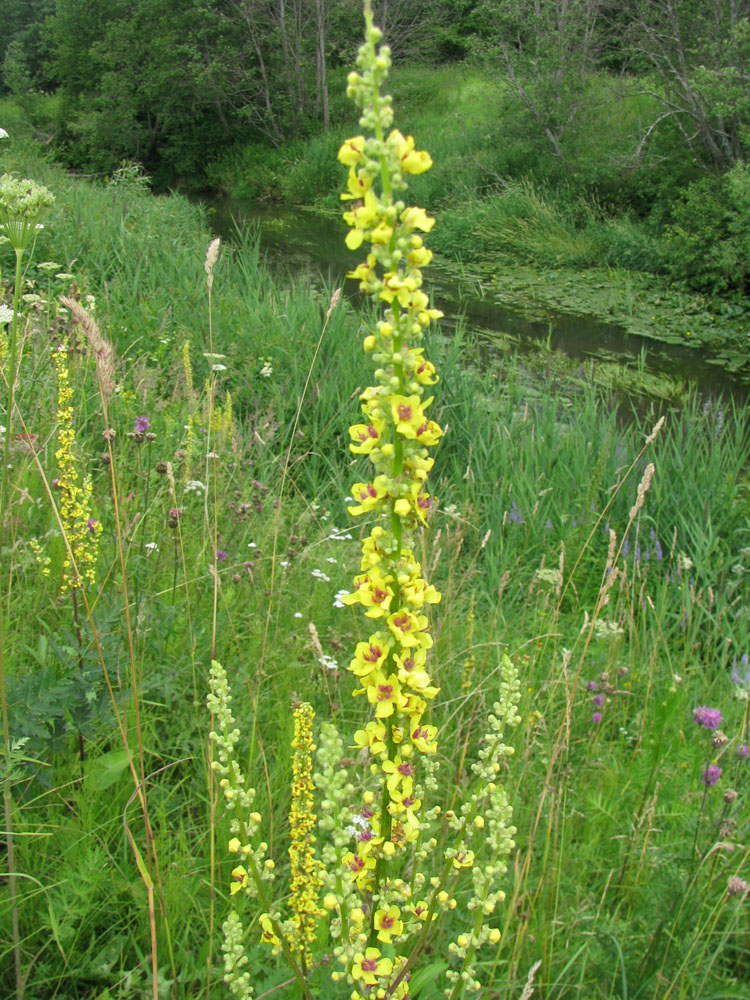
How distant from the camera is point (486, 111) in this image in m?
17.8

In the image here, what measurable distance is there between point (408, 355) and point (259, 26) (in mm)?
24453

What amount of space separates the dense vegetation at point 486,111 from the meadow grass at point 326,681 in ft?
24.8

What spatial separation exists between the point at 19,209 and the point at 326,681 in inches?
50.4

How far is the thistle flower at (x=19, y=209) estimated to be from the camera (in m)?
1.19

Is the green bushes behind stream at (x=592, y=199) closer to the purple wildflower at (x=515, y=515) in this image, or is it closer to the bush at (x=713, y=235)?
the bush at (x=713, y=235)

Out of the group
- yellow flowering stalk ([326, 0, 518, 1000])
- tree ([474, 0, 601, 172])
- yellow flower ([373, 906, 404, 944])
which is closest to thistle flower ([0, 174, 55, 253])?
yellow flowering stalk ([326, 0, 518, 1000])

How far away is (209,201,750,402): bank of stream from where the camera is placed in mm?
7754

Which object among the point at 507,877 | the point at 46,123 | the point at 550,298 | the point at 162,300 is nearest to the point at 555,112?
the point at 550,298

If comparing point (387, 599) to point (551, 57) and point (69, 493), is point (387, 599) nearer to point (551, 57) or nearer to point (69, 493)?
point (69, 493)

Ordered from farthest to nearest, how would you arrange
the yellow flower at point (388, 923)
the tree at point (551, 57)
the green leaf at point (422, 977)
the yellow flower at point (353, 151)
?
the tree at point (551, 57) → the green leaf at point (422, 977) → the yellow flower at point (388, 923) → the yellow flower at point (353, 151)

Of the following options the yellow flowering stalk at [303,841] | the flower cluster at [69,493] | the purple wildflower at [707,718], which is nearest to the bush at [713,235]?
the purple wildflower at [707,718]

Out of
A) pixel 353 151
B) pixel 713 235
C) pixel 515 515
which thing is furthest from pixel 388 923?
pixel 713 235

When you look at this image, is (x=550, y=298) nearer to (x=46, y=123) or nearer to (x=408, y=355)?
(x=408, y=355)

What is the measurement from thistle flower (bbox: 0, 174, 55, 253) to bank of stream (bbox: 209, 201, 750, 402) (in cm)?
551
